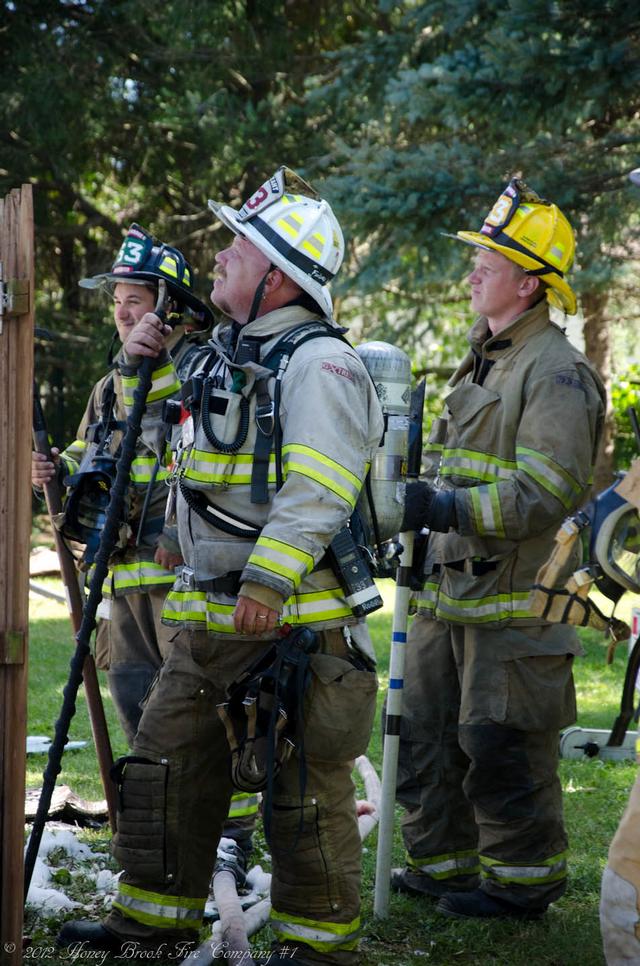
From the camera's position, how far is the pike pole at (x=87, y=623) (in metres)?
3.98

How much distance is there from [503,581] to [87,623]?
1.51 meters

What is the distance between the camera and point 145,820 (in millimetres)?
3695

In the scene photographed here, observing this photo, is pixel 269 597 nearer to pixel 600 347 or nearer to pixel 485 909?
pixel 485 909

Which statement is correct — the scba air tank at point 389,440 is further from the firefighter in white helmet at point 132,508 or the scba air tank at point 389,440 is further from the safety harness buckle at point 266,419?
the firefighter in white helmet at point 132,508

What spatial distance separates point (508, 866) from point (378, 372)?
6.13 ft

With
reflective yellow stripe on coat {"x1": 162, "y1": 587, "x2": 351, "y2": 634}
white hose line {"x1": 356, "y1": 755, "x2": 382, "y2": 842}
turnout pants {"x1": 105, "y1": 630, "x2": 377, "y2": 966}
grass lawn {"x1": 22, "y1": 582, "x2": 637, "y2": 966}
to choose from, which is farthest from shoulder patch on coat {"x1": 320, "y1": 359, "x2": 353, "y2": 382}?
grass lawn {"x1": 22, "y1": 582, "x2": 637, "y2": 966}

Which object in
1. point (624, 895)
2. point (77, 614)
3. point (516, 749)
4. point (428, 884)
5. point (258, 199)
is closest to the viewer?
point (624, 895)

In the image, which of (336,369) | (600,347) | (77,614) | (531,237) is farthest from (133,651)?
(600,347)

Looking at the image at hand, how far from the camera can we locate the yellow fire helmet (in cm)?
452

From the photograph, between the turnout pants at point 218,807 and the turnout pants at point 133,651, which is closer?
the turnout pants at point 218,807

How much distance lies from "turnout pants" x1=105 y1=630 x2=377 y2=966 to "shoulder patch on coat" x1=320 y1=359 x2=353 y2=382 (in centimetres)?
79

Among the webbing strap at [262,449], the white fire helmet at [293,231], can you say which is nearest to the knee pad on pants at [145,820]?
the webbing strap at [262,449]

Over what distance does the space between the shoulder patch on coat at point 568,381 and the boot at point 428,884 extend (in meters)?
1.98

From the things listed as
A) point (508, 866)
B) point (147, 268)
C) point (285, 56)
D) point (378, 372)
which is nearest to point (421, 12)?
point (285, 56)
